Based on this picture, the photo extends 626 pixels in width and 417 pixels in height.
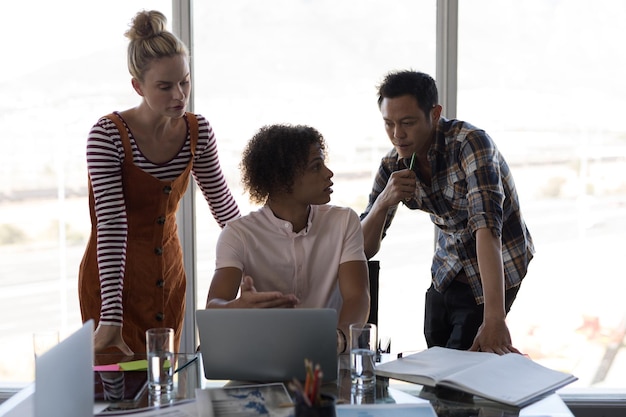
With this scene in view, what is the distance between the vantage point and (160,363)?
5.40ft

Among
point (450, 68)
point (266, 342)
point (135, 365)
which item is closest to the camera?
point (266, 342)

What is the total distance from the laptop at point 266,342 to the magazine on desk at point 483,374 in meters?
0.20

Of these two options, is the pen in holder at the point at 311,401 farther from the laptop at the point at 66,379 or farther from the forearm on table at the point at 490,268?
the forearm on table at the point at 490,268

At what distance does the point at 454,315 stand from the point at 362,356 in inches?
42.1

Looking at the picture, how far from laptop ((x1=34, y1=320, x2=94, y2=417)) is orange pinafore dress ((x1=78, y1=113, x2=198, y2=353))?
105cm

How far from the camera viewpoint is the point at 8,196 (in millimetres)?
3176

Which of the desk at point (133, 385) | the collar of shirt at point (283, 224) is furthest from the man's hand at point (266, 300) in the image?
the collar of shirt at point (283, 224)

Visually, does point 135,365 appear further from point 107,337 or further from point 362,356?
point 362,356

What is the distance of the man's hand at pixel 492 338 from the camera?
Answer: 2.04 meters

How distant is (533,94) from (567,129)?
0.20 m

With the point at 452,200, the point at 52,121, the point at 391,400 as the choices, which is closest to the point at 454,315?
the point at 452,200

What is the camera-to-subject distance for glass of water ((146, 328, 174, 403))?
64.2 inches

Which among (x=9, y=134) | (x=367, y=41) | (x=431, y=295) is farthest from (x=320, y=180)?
(x=9, y=134)

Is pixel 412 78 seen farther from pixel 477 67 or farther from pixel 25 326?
pixel 25 326
